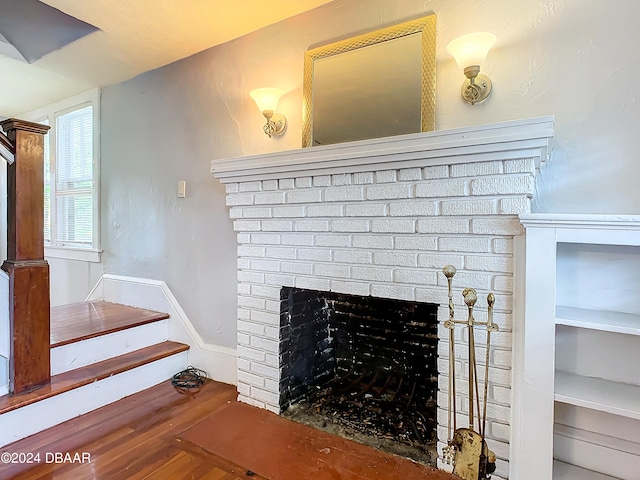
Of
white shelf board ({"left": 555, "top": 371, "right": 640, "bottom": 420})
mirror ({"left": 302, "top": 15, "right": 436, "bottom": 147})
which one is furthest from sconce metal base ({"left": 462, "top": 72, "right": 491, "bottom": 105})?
white shelf board ({"left": 555, "top": 371, "right": 640, "bottom": 420})

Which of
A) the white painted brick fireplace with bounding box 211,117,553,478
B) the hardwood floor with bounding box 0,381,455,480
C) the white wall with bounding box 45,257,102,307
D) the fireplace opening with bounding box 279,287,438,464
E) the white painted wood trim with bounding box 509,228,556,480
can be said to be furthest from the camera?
the white wall with bounding box 45,257,102,307

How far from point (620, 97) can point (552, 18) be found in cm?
41

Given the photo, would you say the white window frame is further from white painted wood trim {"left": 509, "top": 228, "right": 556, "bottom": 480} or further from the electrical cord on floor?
white painted wood trim {"left": 509, "top": 228, "right": 556, "bottom": 480}

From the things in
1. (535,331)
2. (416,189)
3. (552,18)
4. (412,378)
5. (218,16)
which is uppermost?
(218,16)

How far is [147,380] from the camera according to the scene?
233 centimetres

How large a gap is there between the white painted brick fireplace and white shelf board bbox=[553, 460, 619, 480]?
181 mm

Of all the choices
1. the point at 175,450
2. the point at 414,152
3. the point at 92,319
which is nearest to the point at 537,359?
the point at 414,152

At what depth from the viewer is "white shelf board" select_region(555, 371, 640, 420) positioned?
118 centimetres

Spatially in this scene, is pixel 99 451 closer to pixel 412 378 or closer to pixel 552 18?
pixel 412 378

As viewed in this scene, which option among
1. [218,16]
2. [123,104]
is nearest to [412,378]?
[218,16]

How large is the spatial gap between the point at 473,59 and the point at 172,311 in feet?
7.94

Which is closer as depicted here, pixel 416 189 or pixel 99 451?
pixel 416 189

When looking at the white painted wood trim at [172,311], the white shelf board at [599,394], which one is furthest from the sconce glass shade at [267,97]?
the white shelf board at [599,394]

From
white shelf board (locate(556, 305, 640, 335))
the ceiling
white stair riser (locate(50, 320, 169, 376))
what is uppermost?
the ceiling
